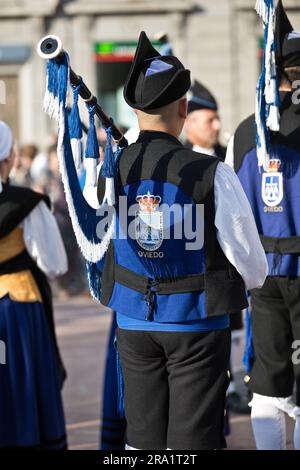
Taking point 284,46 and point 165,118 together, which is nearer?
point 165,118

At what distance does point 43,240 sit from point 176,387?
1.47 meters

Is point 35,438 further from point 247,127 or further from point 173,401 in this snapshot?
point 247,127

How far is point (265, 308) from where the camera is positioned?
4.63 metres

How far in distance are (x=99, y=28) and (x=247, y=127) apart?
14.0 m

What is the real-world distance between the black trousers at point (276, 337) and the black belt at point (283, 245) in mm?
124

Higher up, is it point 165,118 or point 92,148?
point 165,118

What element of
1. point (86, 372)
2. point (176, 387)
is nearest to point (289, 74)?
point (176, 387)

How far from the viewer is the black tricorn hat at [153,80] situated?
377 cm

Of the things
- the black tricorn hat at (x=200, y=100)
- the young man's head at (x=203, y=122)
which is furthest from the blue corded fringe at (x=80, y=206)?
the black tricorn hat at (x=200, y=100)

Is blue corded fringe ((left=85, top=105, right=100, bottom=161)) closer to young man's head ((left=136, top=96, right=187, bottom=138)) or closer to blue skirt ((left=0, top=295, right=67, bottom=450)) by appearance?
young man's head ((left=136, top=96, right=187, bottom=138))

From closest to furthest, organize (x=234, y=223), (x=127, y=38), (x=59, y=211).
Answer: (x=234, y=223) < (x=59, y=211) < (x=127, y=38)

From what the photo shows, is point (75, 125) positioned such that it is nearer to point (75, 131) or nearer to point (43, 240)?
point (75, 131)

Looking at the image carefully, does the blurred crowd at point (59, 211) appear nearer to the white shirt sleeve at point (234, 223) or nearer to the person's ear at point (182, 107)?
the person's ear at point (182, 107)

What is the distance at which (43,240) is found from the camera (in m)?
5.02
